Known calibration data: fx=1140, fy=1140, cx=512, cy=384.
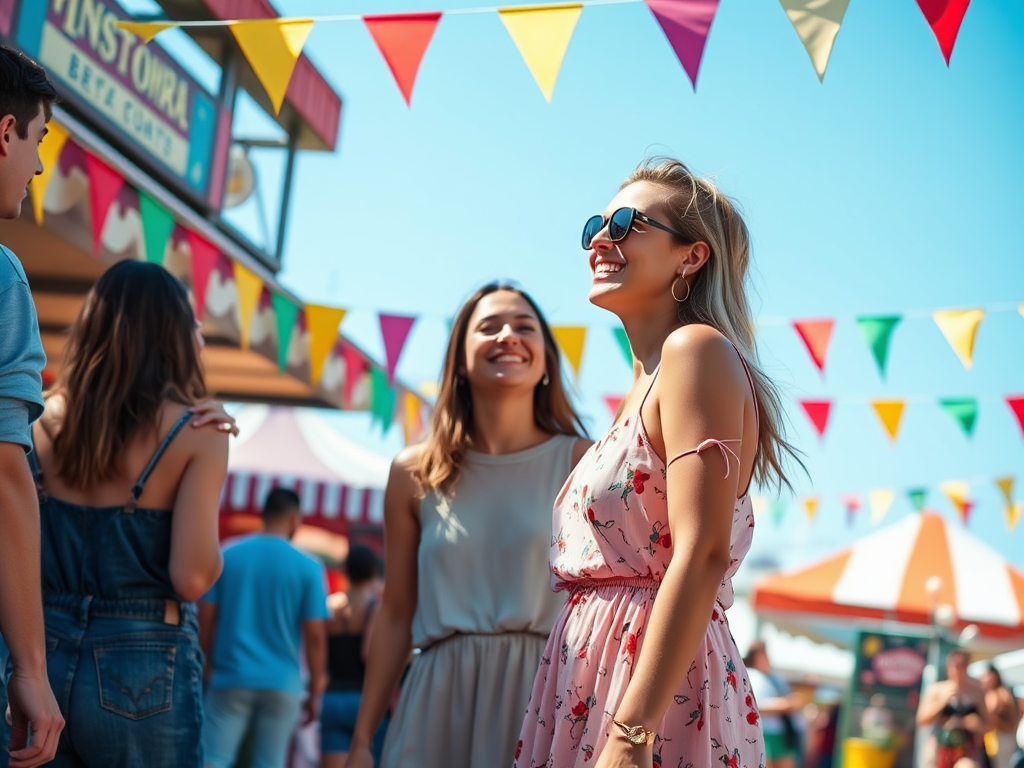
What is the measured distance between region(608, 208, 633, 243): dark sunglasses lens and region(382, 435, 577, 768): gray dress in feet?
3.03


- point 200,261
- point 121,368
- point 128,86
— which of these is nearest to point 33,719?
point 121,368

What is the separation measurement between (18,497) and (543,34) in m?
2.92

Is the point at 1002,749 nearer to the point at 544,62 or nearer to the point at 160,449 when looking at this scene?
the point at 544,62

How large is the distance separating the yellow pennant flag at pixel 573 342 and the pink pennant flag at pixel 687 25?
3448mm

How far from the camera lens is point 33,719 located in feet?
5.59

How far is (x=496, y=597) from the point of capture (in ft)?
8.88

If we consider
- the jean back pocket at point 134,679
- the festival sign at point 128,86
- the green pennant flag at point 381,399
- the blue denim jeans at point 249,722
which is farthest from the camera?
the green pennant flag at point 381,399

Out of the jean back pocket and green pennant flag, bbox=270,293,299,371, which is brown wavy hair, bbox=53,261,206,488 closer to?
the jean back pocket

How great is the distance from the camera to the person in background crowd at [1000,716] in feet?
26.3

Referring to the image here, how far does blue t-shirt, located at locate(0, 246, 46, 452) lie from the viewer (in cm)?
173

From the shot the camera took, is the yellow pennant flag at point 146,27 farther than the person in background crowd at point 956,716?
No

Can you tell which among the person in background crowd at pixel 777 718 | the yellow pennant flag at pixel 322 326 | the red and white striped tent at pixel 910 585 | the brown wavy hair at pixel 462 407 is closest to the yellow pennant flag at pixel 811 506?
the red and white striped tent at pixel 910 585

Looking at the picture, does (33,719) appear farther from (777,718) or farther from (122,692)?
Result: (777,718)

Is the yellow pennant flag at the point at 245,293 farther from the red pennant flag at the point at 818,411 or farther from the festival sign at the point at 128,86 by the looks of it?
the red pennant flag at the point at 818,411
